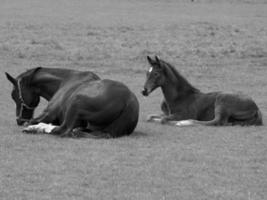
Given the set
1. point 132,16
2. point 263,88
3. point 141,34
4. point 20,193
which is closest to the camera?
point 20,193

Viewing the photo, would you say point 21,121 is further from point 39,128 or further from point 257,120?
point 257,120

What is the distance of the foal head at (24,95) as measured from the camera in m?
13.8

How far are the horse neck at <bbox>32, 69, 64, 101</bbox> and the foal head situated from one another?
11cm

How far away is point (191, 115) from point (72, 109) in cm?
343

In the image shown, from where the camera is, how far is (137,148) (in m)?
11.6

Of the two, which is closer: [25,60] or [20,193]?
[20,193]

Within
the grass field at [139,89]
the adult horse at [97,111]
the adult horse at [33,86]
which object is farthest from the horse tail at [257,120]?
the adult horse at [33,86]

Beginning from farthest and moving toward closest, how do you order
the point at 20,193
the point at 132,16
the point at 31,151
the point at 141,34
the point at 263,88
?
the point at 132,16, the point at 141,34, the point at 263,88, the point at 31,151, the point at 20,193

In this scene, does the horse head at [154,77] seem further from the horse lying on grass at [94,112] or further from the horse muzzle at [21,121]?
the horse muzzle at [21,121]

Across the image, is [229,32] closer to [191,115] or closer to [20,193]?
[191,115]

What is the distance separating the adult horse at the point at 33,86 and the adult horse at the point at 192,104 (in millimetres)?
1893

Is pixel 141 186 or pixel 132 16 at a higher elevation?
pixel 141 186

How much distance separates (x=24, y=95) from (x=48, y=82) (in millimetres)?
480

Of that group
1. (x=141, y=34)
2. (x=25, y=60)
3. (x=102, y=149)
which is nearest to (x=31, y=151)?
(x=102, y=149)
